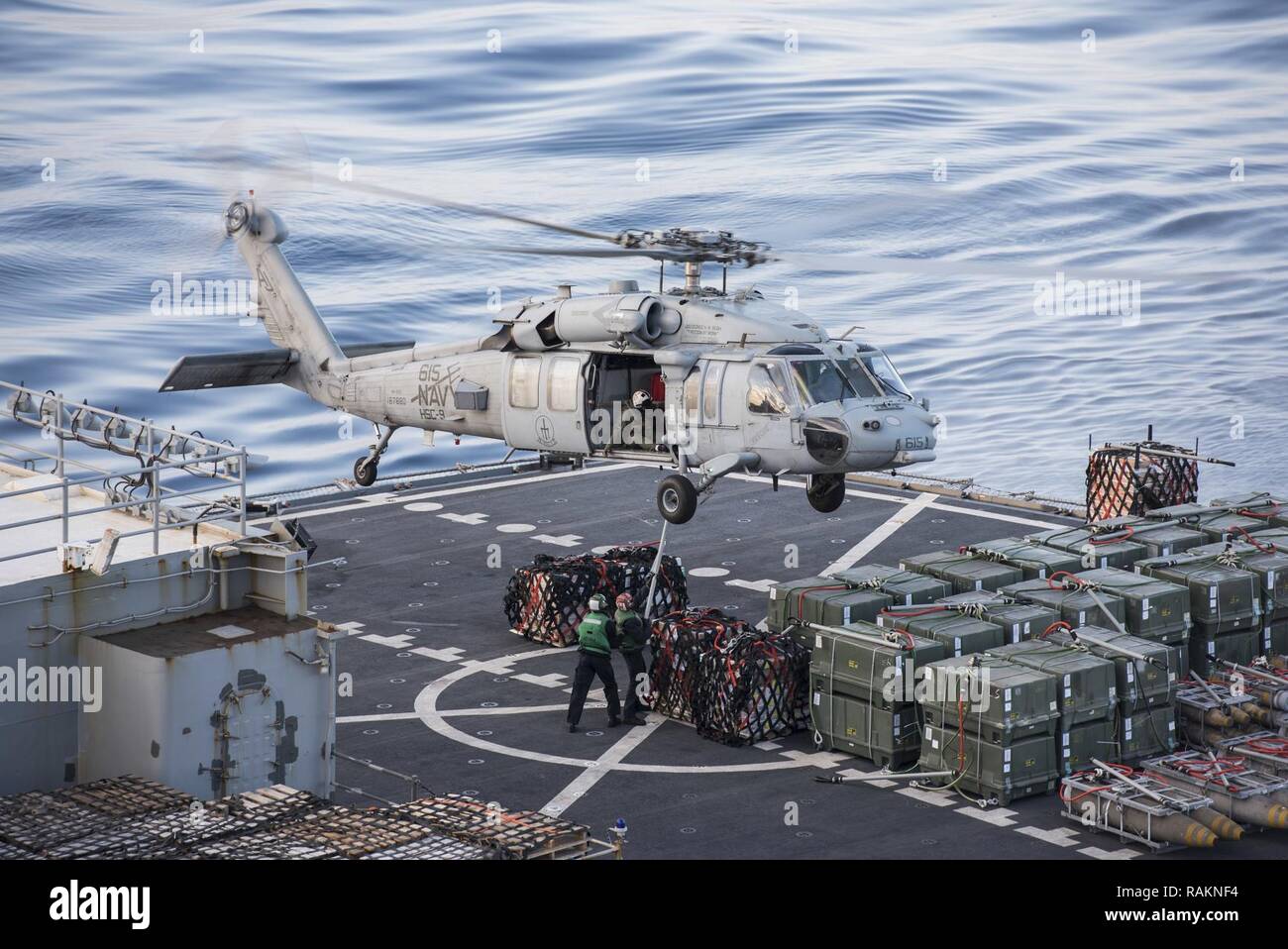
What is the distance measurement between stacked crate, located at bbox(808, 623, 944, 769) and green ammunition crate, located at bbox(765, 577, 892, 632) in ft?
2.13

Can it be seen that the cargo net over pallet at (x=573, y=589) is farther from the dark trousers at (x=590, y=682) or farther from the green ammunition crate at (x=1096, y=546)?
the green ammunition crate at (x=1096, y=546)

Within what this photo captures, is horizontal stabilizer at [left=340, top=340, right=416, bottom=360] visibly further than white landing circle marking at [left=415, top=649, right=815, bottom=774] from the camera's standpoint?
Yes

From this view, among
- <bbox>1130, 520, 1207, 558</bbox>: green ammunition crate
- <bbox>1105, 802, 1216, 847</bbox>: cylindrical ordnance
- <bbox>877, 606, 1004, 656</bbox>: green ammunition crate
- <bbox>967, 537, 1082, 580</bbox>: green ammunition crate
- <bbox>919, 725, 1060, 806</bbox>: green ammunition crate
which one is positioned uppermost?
<bbox>1130, 520, 1207, 558</bbox>: green ammunition crate

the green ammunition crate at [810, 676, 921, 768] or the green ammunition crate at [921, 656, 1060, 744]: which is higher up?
the green ammunition crate at [921, 656, 1060, 744]

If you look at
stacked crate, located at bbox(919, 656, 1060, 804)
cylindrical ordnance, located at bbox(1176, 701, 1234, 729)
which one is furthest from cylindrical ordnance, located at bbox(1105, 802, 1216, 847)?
cylindrical ordnance, located at bbox(1176, 701, 1234, 729)

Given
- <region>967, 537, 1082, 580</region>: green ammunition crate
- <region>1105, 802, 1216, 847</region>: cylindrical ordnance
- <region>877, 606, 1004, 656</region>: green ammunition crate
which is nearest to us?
<region>1105, 802, 1216, 847</region>: cylindrical ordnance

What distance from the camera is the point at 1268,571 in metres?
26.0

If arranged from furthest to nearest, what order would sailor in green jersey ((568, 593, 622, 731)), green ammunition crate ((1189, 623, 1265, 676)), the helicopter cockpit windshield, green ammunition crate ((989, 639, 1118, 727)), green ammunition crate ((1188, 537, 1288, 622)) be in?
the helicopter cockpit windshield
green ammunition crate ((1188, 537, 1288, 622))
green ammunition crate ((1189, 623, 1265, 676))
sailor in green jersey ((568, 593, 622, 731))
green ammunition crate ((989, 639, 1118, 727))

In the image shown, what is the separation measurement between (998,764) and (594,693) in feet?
24.0

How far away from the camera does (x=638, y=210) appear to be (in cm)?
7588

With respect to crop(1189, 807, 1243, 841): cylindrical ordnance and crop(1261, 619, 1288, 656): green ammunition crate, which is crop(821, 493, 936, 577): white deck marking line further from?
crop(1189, 807, 1243, 841): cylindrical ordnance

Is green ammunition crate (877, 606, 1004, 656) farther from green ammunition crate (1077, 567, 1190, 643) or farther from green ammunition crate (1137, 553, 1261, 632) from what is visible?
green ammunition crate (1137, 553, 1261, 632)

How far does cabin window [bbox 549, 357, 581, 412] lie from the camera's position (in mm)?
28562

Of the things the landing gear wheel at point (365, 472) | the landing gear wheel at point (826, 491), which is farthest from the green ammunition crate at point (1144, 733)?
the landing gear wheel at point (365, 472)
